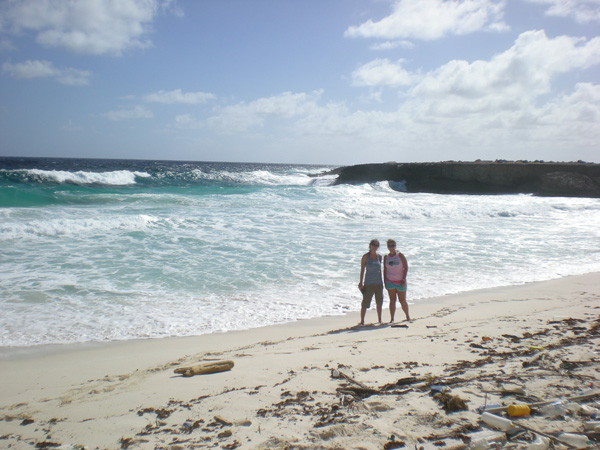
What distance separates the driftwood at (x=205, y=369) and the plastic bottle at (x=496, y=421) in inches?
→ 97.6

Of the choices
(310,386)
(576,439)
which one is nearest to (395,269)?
(310,386)

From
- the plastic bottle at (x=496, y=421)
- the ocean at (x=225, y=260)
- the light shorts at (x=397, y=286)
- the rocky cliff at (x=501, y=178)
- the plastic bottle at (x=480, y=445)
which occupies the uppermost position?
the rocky cliff at (x=501, y=178)

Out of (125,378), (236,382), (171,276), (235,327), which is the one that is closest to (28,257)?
(171,276)

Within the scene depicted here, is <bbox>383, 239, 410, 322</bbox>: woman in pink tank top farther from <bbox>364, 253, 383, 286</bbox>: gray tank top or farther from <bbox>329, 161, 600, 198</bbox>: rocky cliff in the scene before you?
<bbox>329, 161, 600, 198</bbox>: rocky cliff

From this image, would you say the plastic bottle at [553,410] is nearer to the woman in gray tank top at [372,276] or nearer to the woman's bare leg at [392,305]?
the woman's bare leg at [392,305]

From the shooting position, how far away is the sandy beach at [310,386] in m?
2.82

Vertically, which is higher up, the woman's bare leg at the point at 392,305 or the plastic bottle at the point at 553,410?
the plastic bottle at the point at 553,410

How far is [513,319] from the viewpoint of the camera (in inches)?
235

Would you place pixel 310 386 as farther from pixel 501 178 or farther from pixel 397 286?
pixel 501 178

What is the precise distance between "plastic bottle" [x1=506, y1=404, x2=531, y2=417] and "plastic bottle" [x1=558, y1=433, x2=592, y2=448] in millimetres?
278

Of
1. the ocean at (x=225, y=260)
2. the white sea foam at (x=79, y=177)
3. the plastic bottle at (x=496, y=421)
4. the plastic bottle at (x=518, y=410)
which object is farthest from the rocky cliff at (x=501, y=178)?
the plastic bottle at (x=496, y=421)

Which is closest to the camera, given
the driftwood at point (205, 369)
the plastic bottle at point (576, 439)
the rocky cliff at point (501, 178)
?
the plastic bottle at point (576, 439)

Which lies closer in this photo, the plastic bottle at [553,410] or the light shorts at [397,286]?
the plastic bottle at [553,410]

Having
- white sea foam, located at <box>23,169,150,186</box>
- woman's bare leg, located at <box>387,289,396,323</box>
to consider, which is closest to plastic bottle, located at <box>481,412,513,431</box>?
woman's bare leg, located at <box>387,289,396,323</box>
